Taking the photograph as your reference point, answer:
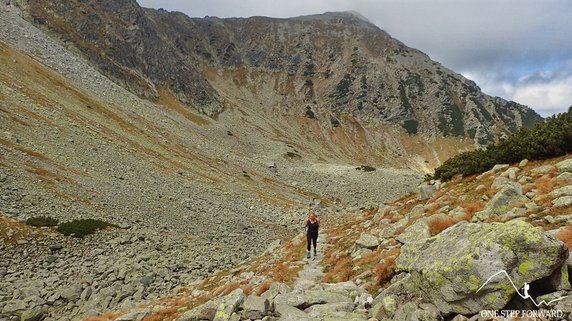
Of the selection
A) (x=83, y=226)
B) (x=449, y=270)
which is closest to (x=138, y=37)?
(x=83, y=226)

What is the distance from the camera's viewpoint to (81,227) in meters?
26.4

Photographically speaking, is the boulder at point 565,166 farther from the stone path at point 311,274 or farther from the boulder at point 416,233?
the stone path at point 311,274

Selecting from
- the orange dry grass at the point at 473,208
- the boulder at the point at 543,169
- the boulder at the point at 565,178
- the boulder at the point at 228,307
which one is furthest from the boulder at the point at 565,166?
the boulder at the point at 228,307

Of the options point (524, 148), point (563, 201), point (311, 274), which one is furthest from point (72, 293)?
point (524, 148)

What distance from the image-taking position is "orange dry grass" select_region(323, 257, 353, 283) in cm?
1352

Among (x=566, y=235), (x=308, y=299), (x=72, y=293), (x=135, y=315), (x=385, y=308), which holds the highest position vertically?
(x=566, y=235)

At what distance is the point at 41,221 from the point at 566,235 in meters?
28.8

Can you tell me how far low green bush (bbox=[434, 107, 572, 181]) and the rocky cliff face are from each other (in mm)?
93458

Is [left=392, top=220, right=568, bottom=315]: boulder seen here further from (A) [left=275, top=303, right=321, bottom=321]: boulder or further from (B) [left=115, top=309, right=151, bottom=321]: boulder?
(B) [left=115, top=309, right=151, bottom=321]: boulder

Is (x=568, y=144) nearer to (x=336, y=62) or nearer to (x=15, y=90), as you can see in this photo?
(x=15, y=90)

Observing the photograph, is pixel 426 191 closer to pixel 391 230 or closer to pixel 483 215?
pixel 391 230

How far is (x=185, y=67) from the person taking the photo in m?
123

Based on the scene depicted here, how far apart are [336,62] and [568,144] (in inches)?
7104

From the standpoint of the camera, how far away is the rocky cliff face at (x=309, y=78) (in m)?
113
